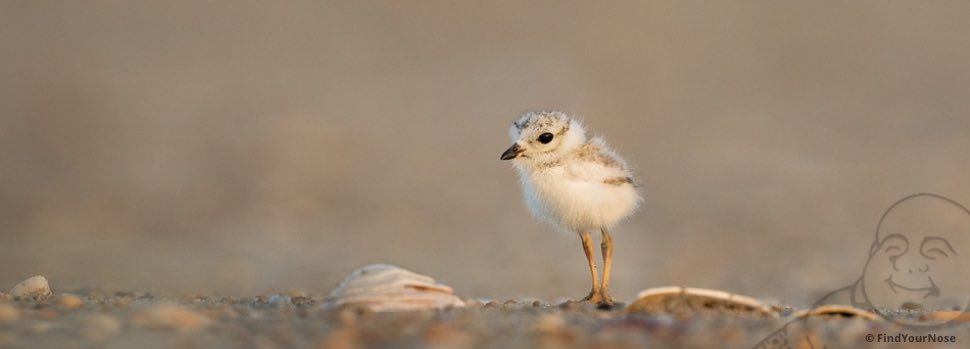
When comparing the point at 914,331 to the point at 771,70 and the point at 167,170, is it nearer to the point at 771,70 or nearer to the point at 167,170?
the point at 167,170

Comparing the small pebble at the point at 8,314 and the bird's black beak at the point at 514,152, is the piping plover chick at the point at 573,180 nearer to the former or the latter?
the bird's black beak at the point at 514,152

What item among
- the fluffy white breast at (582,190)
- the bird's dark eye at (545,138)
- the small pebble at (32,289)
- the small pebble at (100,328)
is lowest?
the small pebble at (100,328)

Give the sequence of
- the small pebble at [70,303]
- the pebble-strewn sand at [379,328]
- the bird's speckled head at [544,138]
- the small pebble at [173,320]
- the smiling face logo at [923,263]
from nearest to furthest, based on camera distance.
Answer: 1. the pebble-strewn sand at [379,328]
2. the small pebble at [173,320]
3. the small pebble at [70,303]
4. the smiling face logo at [923,263]
5. the bird's speckled head at [544,138]

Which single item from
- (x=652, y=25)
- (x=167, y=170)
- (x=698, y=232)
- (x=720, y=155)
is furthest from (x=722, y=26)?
(x=167, y=170)

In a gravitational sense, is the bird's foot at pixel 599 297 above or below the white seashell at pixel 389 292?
above

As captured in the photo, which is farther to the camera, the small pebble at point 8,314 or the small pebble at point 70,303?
the small pebble at point 70,303

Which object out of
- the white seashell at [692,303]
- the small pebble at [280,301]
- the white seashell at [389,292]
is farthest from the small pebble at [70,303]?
the white seashell at [692,303]

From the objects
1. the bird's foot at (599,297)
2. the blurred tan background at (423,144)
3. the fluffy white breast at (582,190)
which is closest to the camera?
the bird's foot at (599,297)
